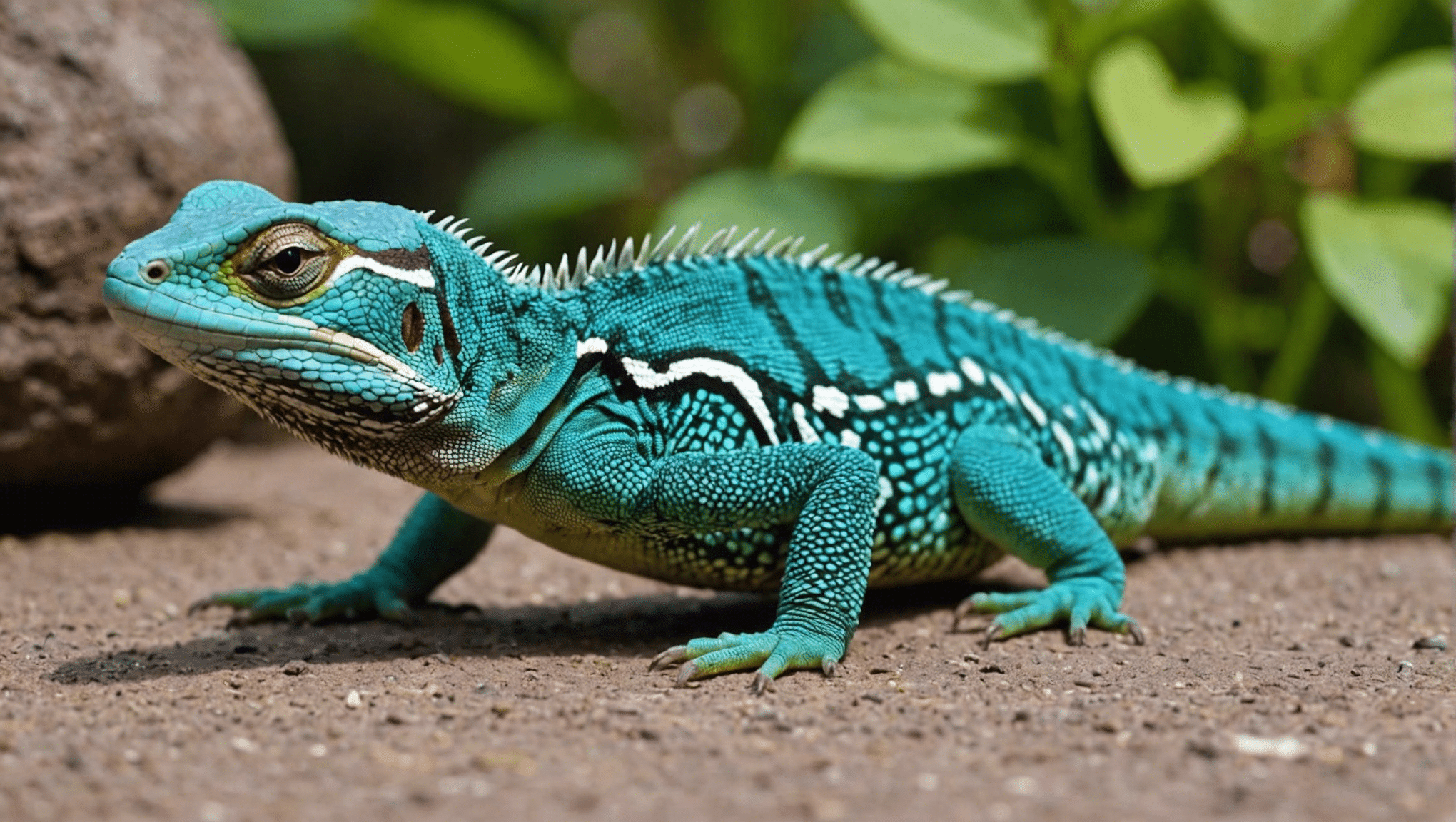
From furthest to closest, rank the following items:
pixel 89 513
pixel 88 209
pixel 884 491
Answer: pixel 89 513 → pixel 88 209 → pixel 884 491

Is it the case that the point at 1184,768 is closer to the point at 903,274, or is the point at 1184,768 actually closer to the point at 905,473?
the point at 905,473

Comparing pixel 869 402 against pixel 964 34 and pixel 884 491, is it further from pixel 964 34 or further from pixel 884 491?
pixel 964 34

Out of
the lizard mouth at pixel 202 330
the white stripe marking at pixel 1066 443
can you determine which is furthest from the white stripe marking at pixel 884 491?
the lizard mouth at pixel 202 330

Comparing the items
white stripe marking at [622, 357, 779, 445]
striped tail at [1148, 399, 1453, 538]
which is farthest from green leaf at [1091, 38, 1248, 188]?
white stripe marking at [622, 357, 779, 445]

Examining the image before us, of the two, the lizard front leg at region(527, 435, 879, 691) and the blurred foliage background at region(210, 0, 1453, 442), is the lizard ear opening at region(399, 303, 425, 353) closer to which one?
the lizard front leg at region(527, 435, 879, 691)

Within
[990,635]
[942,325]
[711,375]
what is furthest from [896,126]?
[990,635]
